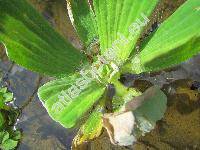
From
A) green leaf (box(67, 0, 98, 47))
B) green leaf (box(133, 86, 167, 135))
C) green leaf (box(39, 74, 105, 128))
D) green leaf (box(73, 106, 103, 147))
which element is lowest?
green leaf (box(73, 106, 103, 147))

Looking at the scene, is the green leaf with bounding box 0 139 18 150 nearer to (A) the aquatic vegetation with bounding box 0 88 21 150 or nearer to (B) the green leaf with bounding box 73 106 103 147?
(A) the aquatic vegetation with bounding box 0 88 21 150

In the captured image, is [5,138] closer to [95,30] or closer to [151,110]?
[95,30]

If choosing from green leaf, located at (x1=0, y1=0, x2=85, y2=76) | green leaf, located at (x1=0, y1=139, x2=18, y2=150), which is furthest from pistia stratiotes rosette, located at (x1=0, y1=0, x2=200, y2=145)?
green leaf, located at (x1=0, y1=139, x2=18, y2=150)

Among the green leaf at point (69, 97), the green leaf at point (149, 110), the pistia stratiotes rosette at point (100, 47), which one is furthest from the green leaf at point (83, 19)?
the green leaf at point (149, 110)

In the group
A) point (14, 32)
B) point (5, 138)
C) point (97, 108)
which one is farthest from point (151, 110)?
point (5, 138)

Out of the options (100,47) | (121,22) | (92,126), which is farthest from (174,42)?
(92,126)

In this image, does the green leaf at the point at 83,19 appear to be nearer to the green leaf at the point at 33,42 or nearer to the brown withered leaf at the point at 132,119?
the green leaf at the point at 33,42

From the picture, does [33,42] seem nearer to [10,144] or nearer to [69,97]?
[69,97]

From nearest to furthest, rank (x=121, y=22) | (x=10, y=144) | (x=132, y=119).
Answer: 1. (x=132, y=119)
2. (x=121, y=22)
3. (x=10, y=144)
